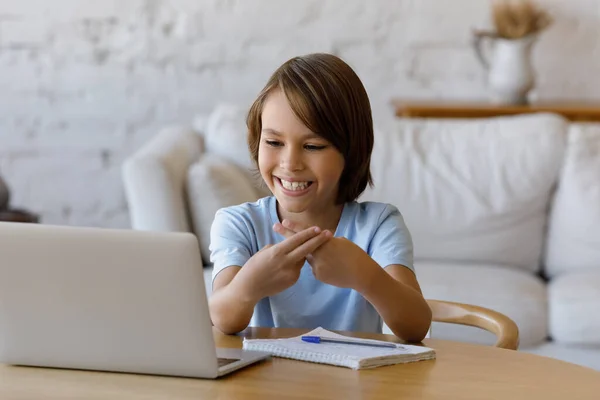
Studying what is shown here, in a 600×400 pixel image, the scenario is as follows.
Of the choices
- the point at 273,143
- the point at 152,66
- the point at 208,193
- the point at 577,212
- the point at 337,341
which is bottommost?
the point at 577,212

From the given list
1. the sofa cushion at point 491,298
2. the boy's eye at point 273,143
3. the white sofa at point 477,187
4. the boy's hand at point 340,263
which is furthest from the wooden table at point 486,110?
the boy's hand at point 340,263

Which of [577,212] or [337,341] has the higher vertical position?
[337,341]

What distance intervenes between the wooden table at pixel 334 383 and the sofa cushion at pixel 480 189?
1914mm

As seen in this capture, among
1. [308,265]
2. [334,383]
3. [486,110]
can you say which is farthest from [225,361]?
[486,110]

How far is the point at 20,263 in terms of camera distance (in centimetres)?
106

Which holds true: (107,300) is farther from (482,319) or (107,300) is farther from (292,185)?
(482,319)

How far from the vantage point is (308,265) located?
149 centimetres

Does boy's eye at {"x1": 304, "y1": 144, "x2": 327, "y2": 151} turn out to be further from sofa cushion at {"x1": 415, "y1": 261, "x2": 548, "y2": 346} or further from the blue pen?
sofa cushion at {"x1": 415, "y1": 261, "x2": 548, "y2": 346}

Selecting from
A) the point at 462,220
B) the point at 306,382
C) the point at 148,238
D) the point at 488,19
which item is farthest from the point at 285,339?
the point at 488,19

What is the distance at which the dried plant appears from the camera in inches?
141

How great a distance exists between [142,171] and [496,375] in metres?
1.75

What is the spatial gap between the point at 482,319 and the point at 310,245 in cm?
47

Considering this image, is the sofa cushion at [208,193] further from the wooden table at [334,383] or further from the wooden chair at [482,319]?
the wooden table at [334,383]

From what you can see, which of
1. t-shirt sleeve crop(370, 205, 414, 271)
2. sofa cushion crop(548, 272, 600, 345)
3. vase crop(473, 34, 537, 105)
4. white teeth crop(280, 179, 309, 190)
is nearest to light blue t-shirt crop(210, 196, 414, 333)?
t-shirt sleeve crop(370, 205, 414, 271)
